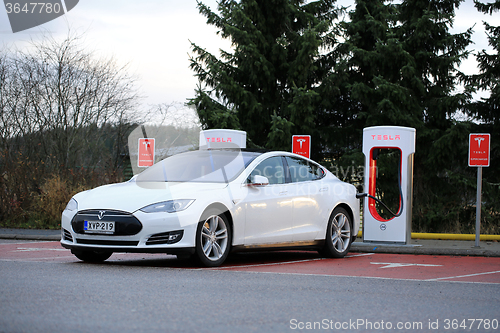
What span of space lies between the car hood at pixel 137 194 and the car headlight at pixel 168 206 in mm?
54

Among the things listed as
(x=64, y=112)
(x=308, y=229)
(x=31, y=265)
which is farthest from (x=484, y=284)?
(x=64, y=112)

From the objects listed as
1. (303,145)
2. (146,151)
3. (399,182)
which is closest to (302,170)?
(399,182)

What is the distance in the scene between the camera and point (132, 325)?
168 inches

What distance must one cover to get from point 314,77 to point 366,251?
33.0 ft

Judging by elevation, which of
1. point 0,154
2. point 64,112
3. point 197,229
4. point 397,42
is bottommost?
point 197,229

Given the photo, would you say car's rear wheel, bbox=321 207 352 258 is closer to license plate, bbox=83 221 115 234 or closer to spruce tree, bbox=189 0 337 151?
license plate, bbox=83 221 115 234

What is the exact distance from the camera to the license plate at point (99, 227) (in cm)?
759

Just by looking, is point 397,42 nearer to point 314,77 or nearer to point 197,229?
point 314,77

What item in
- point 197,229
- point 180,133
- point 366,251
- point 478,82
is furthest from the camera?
point 180,133

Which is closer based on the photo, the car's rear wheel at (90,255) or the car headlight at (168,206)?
the car headlight at (168,206)

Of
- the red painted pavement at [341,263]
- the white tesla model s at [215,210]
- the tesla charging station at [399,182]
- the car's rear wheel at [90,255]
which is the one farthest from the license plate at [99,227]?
the tesla charging station at [399,182]

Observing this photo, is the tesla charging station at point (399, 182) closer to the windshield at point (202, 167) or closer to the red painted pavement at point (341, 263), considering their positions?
the red painted pavement at point (341, 263)

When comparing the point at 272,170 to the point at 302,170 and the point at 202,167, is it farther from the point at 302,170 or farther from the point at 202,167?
the point at 202,167

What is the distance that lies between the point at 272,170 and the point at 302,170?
81 centimetres
